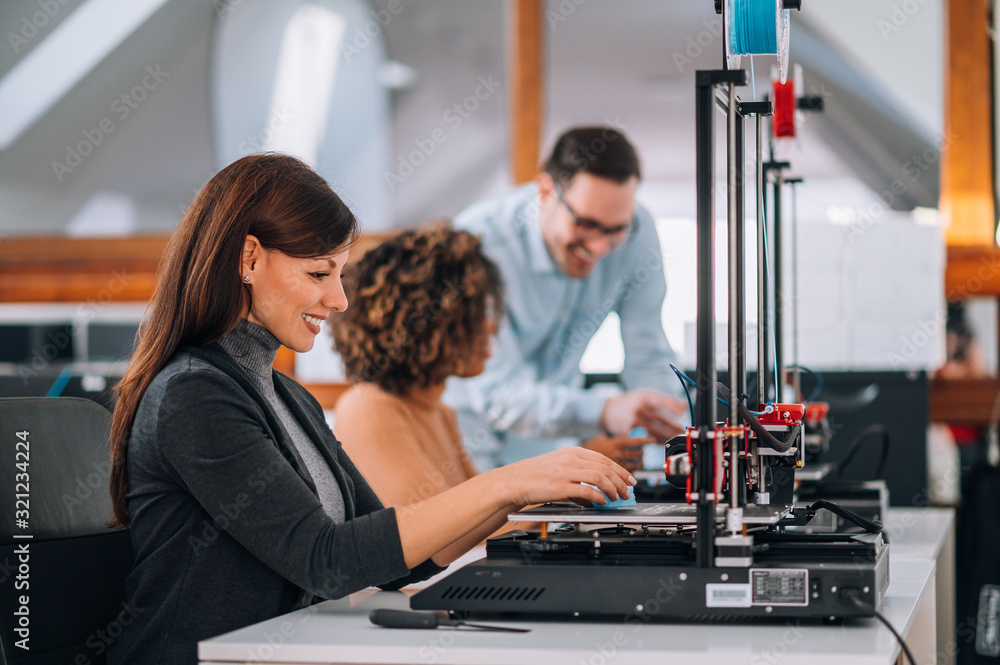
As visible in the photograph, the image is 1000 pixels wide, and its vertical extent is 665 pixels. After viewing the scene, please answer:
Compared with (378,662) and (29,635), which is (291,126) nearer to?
(29,635)

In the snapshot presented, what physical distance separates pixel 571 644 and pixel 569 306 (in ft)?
6.09

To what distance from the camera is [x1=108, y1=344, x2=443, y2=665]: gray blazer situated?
3.69 feet

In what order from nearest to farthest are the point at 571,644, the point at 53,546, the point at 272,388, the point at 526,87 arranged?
the point at 571,644
the point at 53,546
the point at 272,388
the point at 526,87

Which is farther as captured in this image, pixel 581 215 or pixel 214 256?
pixel 581 215

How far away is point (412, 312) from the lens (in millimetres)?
1969

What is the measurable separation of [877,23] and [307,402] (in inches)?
→ 105

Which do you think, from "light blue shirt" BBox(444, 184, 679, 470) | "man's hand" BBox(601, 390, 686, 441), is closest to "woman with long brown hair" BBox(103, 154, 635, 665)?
"man's hand" BBox(601, 390, 686, 441)

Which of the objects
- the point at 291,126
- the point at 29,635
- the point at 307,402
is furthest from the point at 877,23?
the point at 29,635

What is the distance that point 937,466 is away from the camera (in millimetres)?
3281

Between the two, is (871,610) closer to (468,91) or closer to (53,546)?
(53,546)

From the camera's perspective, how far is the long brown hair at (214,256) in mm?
1229

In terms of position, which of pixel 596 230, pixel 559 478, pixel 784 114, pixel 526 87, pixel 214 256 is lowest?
pixel 559 478

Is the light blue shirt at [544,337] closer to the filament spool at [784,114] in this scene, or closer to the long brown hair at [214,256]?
the filament spool at [784,114]

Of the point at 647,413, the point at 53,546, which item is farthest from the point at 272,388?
the point at 647,413
